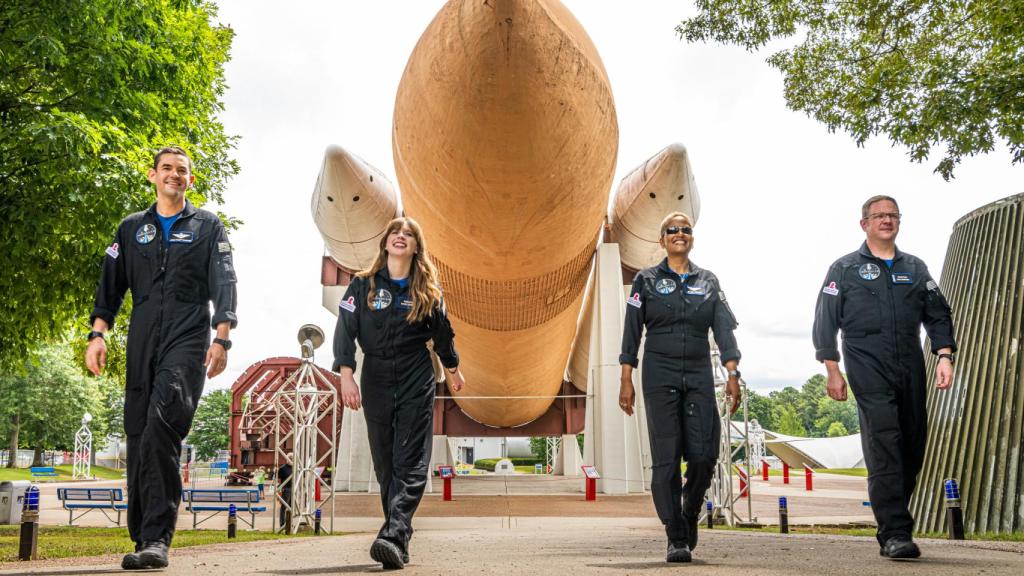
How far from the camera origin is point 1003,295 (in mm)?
8195

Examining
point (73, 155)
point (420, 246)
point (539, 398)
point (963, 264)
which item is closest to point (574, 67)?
point (420, 246)

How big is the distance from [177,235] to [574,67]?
3294mm

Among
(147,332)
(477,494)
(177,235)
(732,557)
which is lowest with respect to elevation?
(477,494)

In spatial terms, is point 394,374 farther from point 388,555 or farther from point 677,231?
point 677,231

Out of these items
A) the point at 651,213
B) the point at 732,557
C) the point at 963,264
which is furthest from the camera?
the point at 651,213

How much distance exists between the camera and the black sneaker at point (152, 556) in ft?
10.1

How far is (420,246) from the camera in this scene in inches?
150

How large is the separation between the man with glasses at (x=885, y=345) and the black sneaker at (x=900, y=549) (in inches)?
2.8

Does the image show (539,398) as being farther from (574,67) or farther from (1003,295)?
(574,67)

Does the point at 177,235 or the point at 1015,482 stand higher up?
the point at 177,235

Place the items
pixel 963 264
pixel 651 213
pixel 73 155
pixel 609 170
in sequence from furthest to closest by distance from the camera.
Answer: pixel 651 213 < pixel 963 264 < pixel 73 155 < pixel 609 170

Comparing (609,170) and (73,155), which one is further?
(73,155)

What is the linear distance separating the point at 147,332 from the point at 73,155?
5.62 meters

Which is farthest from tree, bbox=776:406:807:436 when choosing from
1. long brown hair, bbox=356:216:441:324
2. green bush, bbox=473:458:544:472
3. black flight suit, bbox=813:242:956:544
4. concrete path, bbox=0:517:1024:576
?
long brown hair, bbox=356:216:441:324
